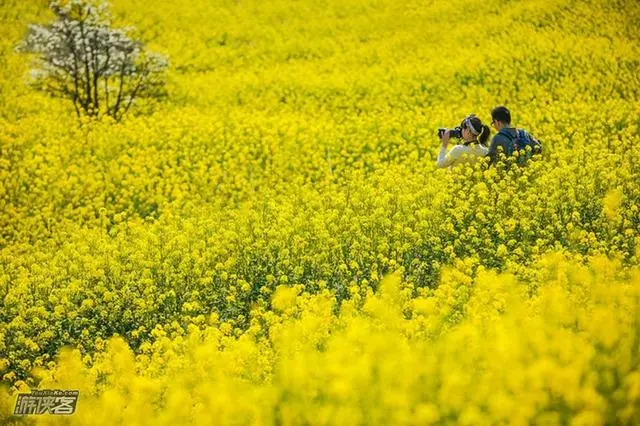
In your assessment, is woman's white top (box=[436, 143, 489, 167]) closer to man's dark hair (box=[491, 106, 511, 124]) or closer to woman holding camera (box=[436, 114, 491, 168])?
woman holding camera (box=[436, 114, 491, 168])

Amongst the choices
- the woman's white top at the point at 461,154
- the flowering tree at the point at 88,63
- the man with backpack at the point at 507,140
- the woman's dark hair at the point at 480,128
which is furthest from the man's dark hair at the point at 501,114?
the flowering tree at the point at 88,63

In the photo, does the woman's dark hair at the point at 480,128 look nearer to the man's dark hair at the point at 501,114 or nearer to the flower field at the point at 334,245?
the man's dark hair at the point at 501,114

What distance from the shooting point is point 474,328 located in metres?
4.85

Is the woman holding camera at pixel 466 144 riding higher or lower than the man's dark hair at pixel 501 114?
lower

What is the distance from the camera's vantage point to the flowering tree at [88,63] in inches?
675

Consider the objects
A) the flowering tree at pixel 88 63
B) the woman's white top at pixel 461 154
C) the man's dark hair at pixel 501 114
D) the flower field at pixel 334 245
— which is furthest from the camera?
the flowering tree at pixel 88 63

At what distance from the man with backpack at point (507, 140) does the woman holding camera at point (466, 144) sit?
170 millimetres

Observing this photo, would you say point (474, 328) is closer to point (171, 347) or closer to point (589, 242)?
point (171, 347)

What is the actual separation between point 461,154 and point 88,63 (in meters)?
11.6

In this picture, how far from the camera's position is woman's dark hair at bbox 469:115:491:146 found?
8.75 metres

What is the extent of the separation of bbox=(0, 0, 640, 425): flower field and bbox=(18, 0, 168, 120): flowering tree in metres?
0.61

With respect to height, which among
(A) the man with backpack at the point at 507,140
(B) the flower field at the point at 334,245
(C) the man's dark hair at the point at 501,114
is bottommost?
(B) the flower field at the point at 334,245

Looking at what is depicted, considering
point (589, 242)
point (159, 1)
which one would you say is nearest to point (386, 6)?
point (159, 1)

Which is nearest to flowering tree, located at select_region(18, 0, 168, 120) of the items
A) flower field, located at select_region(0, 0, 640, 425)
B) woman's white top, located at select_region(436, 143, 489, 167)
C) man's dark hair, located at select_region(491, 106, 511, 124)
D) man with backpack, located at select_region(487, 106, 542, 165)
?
flower field, located at select_region(0, 0, 640, 425)
